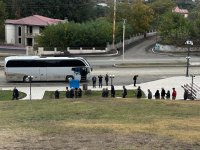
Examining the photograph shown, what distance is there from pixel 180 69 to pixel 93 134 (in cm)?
3429

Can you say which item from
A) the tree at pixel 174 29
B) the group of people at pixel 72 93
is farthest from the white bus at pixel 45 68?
the tree at pixel 174 29

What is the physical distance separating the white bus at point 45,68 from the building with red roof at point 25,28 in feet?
131

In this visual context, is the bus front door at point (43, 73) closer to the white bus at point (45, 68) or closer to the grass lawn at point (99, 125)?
the white bus at point (45, 68)

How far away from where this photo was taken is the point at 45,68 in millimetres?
42281

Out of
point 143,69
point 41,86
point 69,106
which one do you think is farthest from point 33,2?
point 69,106

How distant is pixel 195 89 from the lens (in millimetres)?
38281

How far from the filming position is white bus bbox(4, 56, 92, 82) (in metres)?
41.8

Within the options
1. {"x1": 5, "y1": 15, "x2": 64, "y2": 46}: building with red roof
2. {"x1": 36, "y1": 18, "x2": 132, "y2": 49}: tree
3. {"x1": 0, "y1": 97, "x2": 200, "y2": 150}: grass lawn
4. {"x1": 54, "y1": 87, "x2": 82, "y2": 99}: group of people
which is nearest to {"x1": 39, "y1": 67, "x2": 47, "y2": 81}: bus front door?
{"x1": 54, "y1": 87, "x2": 82, "y2": 99}: group of people

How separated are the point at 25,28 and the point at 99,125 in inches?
2658

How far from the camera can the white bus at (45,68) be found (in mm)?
41844

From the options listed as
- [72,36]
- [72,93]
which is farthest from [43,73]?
[72,36]

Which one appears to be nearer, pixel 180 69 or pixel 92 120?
pixel 92 120

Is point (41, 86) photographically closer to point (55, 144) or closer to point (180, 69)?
point (180, 69)

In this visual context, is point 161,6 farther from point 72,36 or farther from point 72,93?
point 72,93
